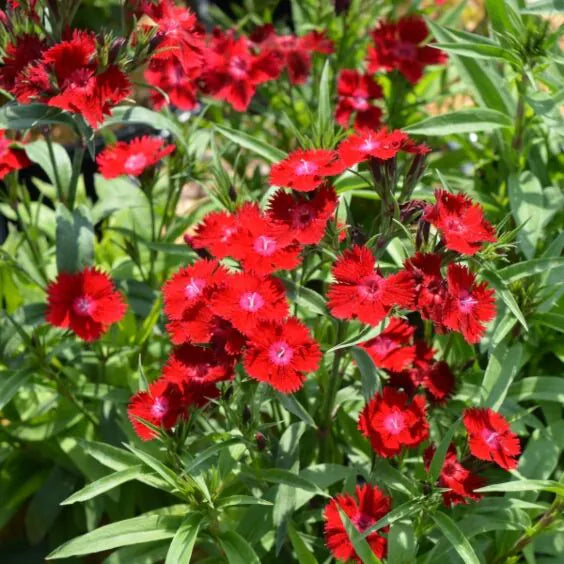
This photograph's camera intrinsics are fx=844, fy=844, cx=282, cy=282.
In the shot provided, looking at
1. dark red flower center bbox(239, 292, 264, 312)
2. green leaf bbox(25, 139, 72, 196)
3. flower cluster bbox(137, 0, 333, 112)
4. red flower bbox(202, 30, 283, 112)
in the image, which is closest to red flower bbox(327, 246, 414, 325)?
dark red flower center bbox(239, 292, 264, 312)

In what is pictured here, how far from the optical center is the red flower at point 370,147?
3.86 feet

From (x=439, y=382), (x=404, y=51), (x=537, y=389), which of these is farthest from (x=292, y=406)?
(x=404, y=51)

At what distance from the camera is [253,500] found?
1.24 metres

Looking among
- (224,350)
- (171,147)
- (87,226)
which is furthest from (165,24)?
(224,350)

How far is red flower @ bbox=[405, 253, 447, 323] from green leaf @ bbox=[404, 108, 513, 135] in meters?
0.49

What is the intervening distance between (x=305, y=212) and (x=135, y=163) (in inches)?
22.0

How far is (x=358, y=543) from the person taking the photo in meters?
1.20

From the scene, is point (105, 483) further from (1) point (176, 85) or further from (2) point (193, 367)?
(1) point (176, 85)

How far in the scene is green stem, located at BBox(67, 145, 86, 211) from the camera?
1539 mm

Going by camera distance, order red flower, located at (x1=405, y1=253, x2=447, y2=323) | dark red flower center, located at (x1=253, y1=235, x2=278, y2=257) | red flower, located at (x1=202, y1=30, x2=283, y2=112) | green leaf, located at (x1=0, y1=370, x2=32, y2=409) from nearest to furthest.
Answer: red flower, located at (x1=405, y1=253, x2=447, y2=323) → dark red flower center, located at (x1=253, y1=235, x2=278, y2=257) → green leaf, located at (x1=0, y1=370, x2=32, y2=409) → red flower, located at (x1=202, y1=30, x2=283, y2=112)

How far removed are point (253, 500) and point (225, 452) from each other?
0.37 ft

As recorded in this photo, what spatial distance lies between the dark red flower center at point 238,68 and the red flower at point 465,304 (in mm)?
931

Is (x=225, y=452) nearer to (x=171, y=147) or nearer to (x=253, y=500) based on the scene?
(x=253, y=500)

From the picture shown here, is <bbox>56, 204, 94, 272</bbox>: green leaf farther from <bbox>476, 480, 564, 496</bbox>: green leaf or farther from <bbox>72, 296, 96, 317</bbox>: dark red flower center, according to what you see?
<bbox>476, 480, 564, 496</bbox>: green leaf
